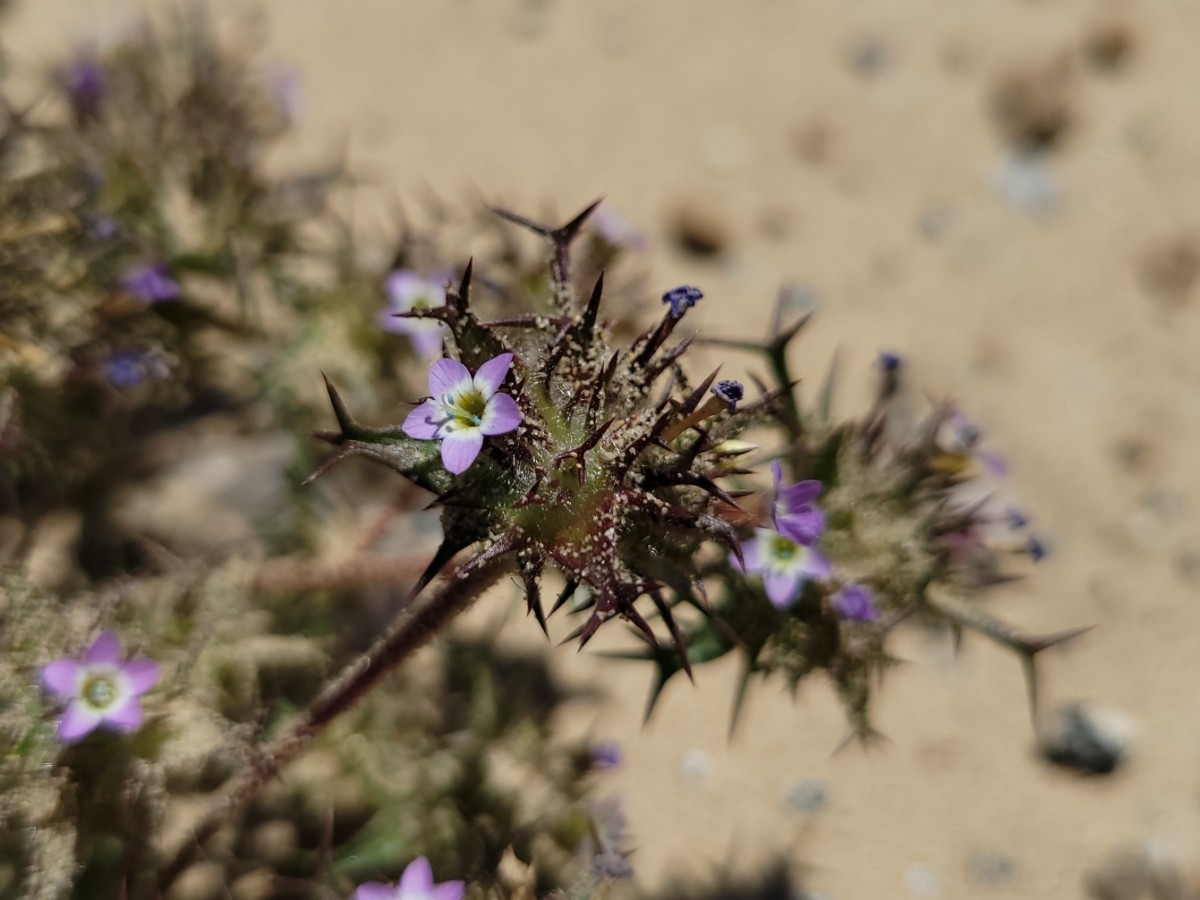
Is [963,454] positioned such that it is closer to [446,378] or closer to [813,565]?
[813,565]

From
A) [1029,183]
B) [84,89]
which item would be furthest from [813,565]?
[1029,183]

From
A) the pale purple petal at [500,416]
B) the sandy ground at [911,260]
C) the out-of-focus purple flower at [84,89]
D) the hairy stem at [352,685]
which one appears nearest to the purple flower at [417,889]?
the hairy stem at [352,685]

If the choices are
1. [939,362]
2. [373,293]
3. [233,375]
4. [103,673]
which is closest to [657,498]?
[103,673]

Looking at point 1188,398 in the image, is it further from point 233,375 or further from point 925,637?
point 233,375

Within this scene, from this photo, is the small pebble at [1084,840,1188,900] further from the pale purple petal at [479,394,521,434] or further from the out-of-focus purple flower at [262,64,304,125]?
the out-of-focus purple flower at [262,64,304,125]

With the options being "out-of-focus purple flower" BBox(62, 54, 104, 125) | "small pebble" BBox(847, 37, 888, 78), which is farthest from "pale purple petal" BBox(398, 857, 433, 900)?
"small pebble" BBox(847, 37, 888, 78)

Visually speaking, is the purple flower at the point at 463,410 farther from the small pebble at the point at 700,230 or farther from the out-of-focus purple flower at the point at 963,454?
the small pebble at the point at 700,230
